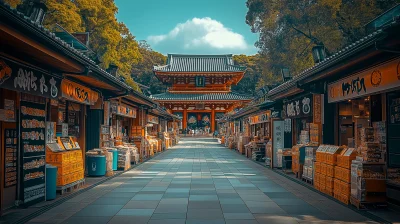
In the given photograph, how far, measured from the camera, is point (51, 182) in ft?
29.1

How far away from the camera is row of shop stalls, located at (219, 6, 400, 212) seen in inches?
296

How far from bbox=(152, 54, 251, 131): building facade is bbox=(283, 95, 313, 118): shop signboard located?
31.7m

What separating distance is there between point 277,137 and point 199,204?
328 inches

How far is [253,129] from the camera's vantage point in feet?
100

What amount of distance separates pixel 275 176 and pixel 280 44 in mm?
15420

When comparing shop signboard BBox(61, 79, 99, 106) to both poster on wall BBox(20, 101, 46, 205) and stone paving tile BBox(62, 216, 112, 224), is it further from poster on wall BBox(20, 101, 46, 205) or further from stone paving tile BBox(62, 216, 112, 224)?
stone paving tile BBox(62, 216, 112, 224)

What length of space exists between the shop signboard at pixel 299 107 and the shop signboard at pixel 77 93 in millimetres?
7473

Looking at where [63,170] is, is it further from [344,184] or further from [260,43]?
[260,43]

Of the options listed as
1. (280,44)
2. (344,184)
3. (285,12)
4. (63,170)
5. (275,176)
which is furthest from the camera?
(280,44)

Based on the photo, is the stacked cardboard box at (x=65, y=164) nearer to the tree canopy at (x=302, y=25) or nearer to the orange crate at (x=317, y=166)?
the orange crate at (x=317, y=166)

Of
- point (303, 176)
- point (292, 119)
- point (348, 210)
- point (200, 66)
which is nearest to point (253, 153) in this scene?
point (292, 119)

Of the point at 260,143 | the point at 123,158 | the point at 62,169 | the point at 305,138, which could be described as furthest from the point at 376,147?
the point at 260,143

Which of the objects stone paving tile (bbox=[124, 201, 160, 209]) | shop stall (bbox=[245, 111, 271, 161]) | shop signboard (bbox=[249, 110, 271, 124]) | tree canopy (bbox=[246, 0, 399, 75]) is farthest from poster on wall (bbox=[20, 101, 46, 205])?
tree canopy (bbox=[246, 0, 399, 75])

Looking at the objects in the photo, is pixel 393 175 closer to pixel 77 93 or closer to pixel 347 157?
pixel 347 157
